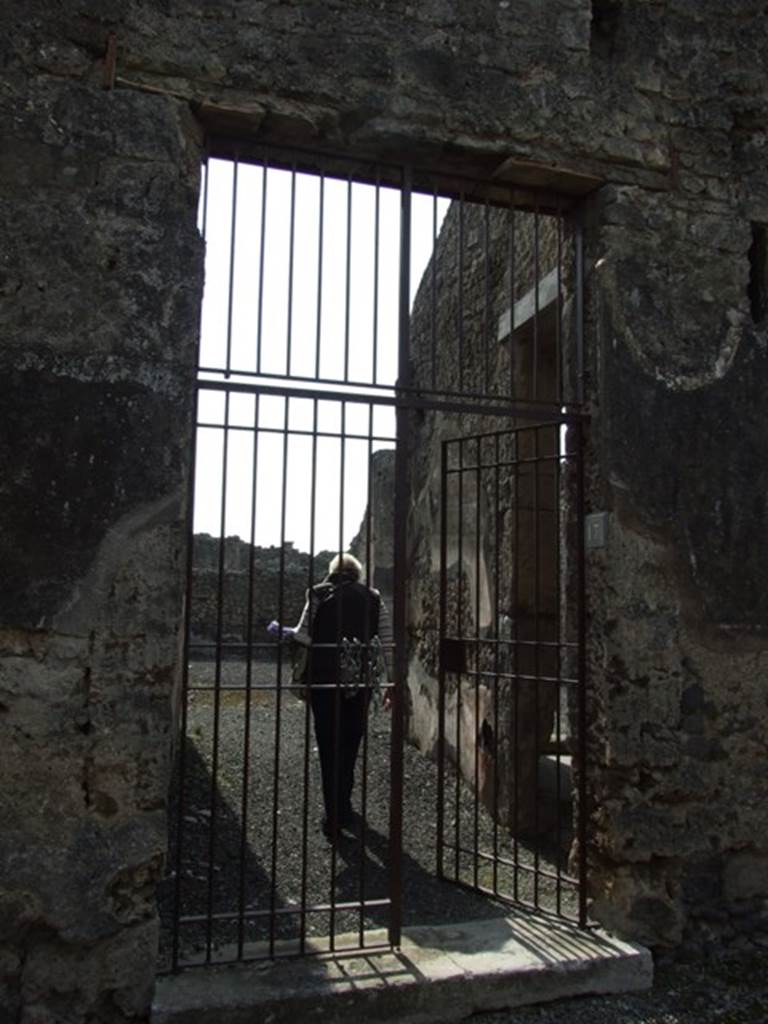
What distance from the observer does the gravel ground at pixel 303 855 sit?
13.1ft

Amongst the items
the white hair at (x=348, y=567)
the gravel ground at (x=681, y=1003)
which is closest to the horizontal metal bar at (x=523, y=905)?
the gravel ground at (x=681, y=1003)

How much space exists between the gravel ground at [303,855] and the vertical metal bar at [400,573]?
15 cm

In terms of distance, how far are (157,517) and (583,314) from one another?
7.13 feet

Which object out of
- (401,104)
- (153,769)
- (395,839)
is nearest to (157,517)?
(153,769)

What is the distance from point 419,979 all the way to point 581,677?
1403 millimetres

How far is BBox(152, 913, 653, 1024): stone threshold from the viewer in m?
3.19

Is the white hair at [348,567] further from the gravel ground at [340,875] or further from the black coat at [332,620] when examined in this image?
the gravel ground at [340,875]

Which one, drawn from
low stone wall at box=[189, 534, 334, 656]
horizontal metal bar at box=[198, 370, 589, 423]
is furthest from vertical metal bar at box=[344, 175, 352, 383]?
low stone wall at box=[189, 534, 334, 656]

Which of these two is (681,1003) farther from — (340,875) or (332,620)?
(332,620)

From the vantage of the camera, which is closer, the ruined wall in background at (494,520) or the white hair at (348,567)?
the white hair at (348,567)

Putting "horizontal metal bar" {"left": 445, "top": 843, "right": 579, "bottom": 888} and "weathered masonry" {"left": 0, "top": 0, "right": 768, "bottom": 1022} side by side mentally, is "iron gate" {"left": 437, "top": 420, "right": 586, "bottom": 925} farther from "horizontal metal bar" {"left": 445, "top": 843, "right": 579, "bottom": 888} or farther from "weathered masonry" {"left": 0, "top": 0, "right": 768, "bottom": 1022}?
→ "weathered masonry" {"left": 0, "top": 0, "right": 768, "bottom": 1022}

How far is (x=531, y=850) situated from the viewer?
212 inches

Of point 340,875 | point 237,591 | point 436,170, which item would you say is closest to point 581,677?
point 340,875

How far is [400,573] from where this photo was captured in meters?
3.94
